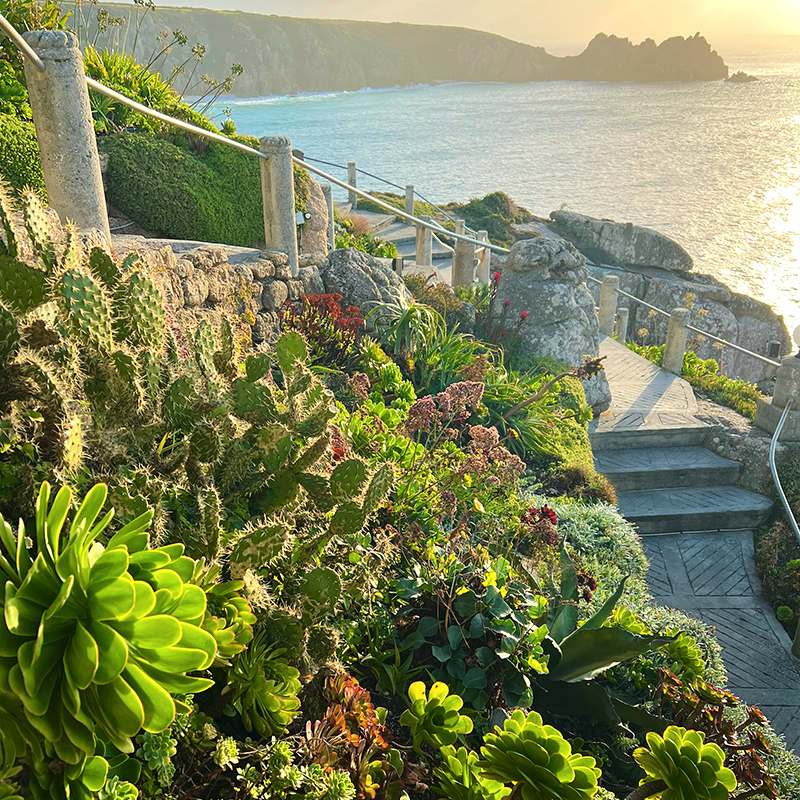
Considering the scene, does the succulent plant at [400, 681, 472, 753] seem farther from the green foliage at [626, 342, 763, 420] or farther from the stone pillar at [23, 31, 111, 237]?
the green foliage at [626, 342, 763, 420]

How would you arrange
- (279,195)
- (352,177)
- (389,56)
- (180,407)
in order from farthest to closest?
(389,56) < (352,177) < (279,195) < (180,407)

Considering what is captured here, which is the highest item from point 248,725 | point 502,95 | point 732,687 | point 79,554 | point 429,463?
point 502,95

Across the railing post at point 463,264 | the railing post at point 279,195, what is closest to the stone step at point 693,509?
the railing post at point 463,264

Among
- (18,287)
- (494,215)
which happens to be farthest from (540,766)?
(494,215)

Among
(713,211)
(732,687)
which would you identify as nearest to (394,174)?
(713,211)

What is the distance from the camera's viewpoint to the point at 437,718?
1.69 m

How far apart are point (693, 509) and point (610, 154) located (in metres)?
57.8

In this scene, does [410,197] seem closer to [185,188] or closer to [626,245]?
[185,188]

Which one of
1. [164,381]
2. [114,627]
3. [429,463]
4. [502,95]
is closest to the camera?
[114,627]

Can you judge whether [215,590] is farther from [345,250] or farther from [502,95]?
[502,95]

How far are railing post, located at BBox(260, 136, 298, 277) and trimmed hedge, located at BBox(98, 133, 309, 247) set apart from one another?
70 cm

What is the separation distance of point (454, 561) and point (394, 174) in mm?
37315

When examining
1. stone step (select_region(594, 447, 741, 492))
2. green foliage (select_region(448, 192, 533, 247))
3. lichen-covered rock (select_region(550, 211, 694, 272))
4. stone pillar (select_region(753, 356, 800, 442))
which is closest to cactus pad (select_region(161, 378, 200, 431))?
stone step (select_region(594, 447, 741, 492))

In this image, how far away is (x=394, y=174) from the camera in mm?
37000
